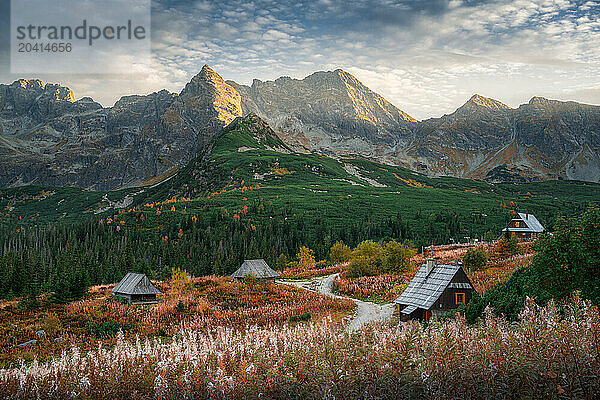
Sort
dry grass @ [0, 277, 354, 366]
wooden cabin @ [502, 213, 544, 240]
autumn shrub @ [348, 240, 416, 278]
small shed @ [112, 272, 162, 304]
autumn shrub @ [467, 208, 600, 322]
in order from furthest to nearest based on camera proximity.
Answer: wooden cabin @ [502, 213, 544, 240]
autumn shrub @ [348, 240, 416, 278]
small shed @ [112, 272, 162, 304]
dry grass @ [0, 277, 354, 366]
autumn shrub @ [467, 208, 600, 322]

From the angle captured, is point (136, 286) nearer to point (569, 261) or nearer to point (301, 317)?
point (301, 317)

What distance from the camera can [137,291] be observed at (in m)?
39.3

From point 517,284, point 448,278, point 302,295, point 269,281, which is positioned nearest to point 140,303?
point 302,295

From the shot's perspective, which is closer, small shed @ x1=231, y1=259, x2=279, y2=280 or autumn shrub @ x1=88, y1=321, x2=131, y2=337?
autumn shrub @ x1=88, y1=321, x2=131, y2=337

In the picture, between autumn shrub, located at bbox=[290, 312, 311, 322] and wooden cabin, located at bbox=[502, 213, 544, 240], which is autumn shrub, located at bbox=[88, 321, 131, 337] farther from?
wooden cabin, located at bbox=[502, 213, 544, 240]

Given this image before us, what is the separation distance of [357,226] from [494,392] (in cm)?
14684

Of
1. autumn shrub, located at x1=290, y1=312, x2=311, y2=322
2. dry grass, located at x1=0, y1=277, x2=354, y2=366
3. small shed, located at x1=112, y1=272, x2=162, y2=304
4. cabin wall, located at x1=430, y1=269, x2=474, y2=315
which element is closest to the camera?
dry grass, located at x1=0, y1=277, x2=354, y2=366

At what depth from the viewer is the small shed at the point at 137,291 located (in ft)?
129

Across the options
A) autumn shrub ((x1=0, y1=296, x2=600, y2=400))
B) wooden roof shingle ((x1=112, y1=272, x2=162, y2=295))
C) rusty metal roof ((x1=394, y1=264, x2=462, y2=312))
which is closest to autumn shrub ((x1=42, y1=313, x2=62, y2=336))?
wooden roof shingle ((x1=112, y1=272, x2=162, y2=295))

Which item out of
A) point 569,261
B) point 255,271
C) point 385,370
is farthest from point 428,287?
point 255,271

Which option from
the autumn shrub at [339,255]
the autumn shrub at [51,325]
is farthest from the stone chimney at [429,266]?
the autumn shrub at [339,255]

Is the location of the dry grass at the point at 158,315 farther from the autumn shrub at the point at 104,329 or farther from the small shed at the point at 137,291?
the small shed at the point at 137,291

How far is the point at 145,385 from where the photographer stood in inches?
407

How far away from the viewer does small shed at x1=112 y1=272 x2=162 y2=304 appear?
39.2 m
